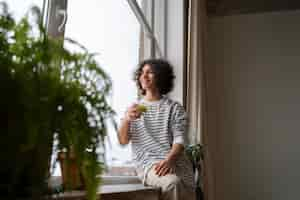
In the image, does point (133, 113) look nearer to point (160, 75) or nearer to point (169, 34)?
point (160, 75)

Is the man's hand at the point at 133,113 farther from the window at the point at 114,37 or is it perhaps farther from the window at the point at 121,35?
the window at the point at 121,35

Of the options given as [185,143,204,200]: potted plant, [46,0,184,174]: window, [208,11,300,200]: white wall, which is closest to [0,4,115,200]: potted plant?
[46,0,184,174]: window

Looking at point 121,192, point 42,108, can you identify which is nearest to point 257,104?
point 121,192

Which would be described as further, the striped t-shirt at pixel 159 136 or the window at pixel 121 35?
the striped t-shirt at pixel 159 136

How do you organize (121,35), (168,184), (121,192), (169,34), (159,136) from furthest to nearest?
(169,34) < (121,35) < (159,136) < (168,184) < (121,192)

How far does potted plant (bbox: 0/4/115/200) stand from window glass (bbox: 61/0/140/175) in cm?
90

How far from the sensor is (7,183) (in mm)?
495

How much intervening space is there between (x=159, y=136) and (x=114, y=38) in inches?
29.7

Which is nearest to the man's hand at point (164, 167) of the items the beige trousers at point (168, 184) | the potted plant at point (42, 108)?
the beige trousers at point (168, 184)

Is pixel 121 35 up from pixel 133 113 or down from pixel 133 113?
up

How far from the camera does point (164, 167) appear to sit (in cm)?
156

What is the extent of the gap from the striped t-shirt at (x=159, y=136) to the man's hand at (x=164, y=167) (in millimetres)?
75

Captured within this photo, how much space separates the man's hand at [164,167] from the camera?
5.13 feet

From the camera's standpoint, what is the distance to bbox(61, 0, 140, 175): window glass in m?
1.62
